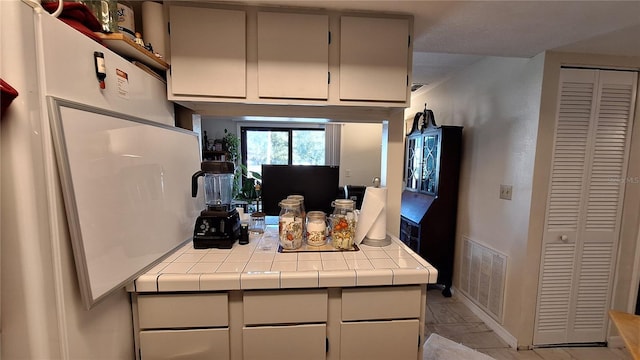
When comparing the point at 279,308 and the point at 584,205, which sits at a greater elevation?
the point at 584,205

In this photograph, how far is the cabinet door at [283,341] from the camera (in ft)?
3.55

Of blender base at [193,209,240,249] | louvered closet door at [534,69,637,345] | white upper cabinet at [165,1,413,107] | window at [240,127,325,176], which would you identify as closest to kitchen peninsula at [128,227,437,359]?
blender base at [193,209,240,249]

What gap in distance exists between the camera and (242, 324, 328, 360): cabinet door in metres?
1.08

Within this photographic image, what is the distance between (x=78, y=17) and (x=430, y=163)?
2.74 metres

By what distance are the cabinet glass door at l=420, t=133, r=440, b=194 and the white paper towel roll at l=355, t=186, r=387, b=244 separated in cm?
147

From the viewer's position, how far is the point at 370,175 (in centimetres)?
448

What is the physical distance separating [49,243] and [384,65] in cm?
148

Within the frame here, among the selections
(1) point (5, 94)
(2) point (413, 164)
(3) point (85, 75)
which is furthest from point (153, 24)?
(2) point (413, 164)

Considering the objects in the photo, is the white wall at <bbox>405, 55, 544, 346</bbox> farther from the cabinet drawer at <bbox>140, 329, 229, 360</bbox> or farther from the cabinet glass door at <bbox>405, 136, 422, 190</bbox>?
the cabinet drawer at <bbox>140, 329, 229, 360</bbox>

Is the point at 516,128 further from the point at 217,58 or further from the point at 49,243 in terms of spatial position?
the point at 49,243

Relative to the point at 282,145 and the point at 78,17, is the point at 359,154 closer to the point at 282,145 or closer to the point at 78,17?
the point at 282,145

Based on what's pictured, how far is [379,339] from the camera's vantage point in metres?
1.14

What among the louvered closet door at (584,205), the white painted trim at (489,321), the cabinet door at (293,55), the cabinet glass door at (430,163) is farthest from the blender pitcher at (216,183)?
the white painted trim at (489,321)

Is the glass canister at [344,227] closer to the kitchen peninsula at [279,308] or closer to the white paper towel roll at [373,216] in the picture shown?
the white paper towel roll at [373,216]
